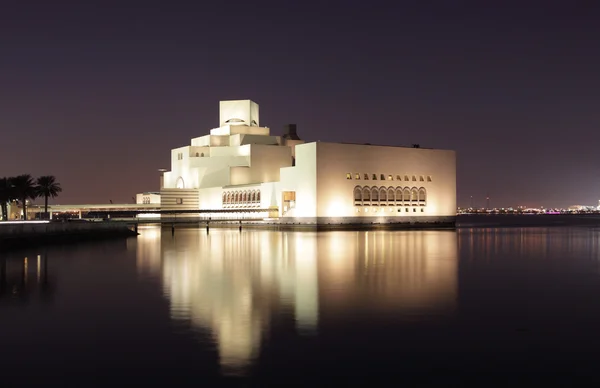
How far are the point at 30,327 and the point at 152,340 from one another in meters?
2.84

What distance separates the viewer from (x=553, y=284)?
18406 mm

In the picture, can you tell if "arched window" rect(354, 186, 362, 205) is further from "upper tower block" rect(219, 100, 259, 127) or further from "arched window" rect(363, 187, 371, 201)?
"upper tower block" rect(219, 100, 259, 127)

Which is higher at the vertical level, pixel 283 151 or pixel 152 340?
pixel 283 151

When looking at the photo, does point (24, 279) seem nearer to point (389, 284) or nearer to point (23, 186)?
point (389, 284)

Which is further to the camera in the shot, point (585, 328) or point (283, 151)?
point (283, 151)

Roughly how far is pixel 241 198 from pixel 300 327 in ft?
278

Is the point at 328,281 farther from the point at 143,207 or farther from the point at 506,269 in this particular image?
the point at 143,207

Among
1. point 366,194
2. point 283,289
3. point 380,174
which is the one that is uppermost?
point 380,174

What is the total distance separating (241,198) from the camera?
3765 inches

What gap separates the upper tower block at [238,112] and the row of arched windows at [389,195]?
3127 cm

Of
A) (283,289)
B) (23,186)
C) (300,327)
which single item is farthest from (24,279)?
(23,186)

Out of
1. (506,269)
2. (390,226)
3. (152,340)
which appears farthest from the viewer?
(390,226)

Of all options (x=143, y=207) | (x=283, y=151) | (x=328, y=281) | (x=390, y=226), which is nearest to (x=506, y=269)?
(x=328, y=281)

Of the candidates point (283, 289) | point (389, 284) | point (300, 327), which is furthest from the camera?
point (389, 284)
